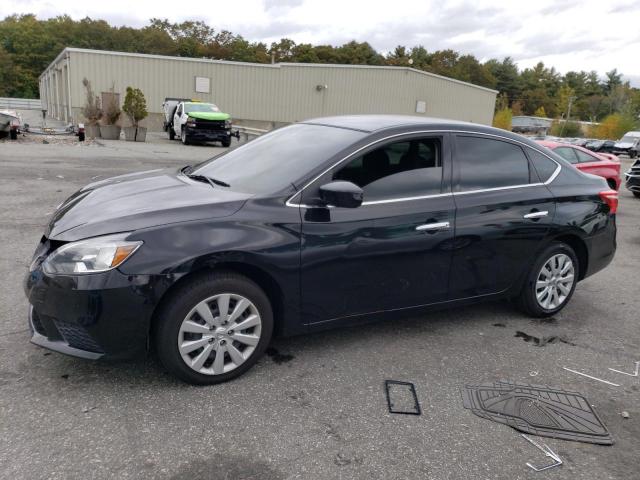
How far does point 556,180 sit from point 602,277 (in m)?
2.27

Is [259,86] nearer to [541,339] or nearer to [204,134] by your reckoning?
[204,134]

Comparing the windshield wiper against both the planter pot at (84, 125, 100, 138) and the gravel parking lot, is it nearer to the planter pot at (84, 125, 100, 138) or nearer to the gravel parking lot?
the gravel parking lot

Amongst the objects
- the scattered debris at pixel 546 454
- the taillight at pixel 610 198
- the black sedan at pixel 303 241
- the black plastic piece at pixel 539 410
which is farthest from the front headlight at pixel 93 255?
the taillight at pixel 610 198

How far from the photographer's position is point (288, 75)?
35562 millimetres

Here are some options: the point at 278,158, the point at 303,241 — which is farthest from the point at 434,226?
the point at 278,158

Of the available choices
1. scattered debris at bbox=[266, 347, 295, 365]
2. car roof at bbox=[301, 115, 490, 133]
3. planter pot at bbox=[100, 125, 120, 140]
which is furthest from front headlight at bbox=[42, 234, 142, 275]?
planter pot at bbox=[100, 125, 120, 140]

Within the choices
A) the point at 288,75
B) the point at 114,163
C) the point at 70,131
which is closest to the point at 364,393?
the point at 114,163

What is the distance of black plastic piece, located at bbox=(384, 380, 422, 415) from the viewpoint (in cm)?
306

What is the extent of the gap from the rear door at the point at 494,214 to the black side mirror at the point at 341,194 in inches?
38.1

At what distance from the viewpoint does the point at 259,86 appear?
35000 millimetres

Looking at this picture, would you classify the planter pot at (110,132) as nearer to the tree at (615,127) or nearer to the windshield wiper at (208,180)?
the windshield wiper at (208,180)

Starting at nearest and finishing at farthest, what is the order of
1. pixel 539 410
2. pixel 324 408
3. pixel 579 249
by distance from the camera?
pixel 324 408 < pixel 539 410 < pixel 579 249

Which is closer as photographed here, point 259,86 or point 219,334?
point 219,334

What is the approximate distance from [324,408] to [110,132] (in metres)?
22.2
